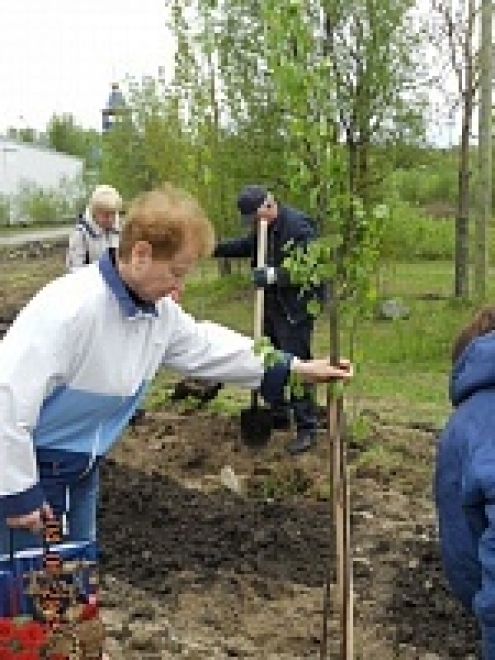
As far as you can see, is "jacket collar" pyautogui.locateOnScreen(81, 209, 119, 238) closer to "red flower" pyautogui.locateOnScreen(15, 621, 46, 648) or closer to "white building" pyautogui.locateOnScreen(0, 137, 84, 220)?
"red flower" pyautogui.locateOnScreen(15, 621, 46, 648)

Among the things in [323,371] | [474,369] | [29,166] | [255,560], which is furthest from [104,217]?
[29,166]

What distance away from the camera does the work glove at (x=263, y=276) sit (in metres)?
6.25

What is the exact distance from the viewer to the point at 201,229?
2.70 metres

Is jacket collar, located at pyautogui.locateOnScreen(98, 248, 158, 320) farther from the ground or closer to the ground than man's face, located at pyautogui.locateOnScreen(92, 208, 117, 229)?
closer to the ground

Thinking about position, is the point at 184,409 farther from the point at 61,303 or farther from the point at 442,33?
the point at 442,33

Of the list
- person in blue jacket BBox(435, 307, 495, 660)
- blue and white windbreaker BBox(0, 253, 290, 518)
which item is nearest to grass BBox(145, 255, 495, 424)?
blue and white windbreaker BBox(0, 253, 290, 518)

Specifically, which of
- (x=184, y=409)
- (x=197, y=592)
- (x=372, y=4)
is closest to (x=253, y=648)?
(x=197, y=592)

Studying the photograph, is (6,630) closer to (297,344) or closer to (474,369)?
(474,369)

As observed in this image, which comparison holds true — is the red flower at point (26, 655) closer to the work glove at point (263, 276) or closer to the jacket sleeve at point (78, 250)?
the work glove at point (263, 276)

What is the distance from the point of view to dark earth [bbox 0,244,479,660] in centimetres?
422

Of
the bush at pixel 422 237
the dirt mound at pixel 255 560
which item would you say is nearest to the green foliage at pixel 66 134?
the bush at pixel 422 237

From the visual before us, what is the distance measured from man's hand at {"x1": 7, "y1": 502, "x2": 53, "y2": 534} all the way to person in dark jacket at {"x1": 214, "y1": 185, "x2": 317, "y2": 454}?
3.61 m

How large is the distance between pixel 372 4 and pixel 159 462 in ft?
23.2

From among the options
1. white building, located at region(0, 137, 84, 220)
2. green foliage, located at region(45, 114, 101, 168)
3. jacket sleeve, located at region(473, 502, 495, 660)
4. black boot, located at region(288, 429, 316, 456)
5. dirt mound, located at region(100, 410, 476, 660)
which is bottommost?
dirt mound, located at region(100, 410, 476, 660)
